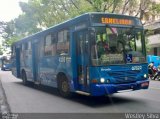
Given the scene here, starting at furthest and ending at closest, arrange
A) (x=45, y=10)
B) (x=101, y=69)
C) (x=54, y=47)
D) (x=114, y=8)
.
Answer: (x=45, y=10)
(x=114, y=8)
(x=54, y=47)
(x=101, y=69)

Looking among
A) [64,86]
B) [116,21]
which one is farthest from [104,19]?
[64,86]

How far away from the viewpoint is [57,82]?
43.0 ft

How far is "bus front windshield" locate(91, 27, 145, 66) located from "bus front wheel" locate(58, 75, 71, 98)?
2.43m

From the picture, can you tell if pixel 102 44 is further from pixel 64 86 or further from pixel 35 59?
pixel 35 59

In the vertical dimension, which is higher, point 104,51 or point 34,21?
point 34,21

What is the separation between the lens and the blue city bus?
10211 millimetres

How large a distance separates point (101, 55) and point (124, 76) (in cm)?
110

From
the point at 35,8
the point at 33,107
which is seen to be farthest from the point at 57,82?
the point at 35,8

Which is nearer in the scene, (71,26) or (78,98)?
(71,26)

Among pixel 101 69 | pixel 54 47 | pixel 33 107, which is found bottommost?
pixel 33 107

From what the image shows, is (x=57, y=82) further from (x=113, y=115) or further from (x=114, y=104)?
(x=113, y=115)

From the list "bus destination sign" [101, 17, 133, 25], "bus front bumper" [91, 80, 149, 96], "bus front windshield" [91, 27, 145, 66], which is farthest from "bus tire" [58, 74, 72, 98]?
"bus destination sign" [101, 17, 133, 25]

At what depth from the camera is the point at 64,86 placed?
1252 centimetres

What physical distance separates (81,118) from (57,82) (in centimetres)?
473
